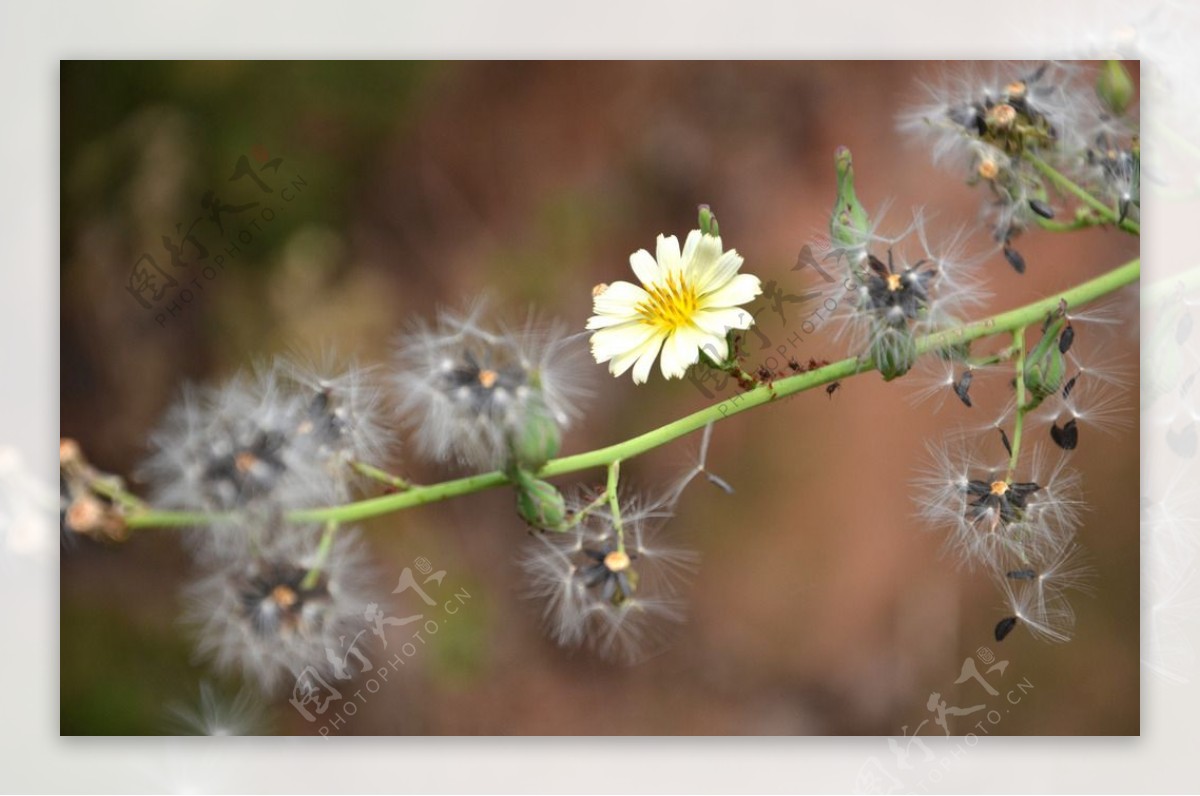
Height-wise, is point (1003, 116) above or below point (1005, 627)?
above

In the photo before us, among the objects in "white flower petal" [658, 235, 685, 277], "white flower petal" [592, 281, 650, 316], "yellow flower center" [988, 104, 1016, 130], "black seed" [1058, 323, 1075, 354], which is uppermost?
"yellow flower center" [988, 104, 1016, 130]

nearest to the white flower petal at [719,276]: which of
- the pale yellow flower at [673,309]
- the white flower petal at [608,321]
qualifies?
the pale yellow flower at [673,309]

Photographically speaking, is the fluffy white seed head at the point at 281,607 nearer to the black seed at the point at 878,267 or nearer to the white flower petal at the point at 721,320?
the white flower petal at the point at 721,320

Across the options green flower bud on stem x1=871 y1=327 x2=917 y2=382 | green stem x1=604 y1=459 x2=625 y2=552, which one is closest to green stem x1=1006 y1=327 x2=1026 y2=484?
green flower bud on stem x1=871 y1=327 x2=917 y2=382

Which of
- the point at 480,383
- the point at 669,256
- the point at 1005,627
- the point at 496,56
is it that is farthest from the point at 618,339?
the point at 1005,627

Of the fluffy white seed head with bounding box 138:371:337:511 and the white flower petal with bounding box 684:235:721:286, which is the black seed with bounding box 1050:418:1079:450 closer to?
the white flower petal with bounding box 684:235:721:286

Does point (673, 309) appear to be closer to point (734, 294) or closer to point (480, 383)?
point (734, 294)

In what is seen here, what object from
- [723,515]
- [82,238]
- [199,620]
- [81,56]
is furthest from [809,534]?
[81,56]
